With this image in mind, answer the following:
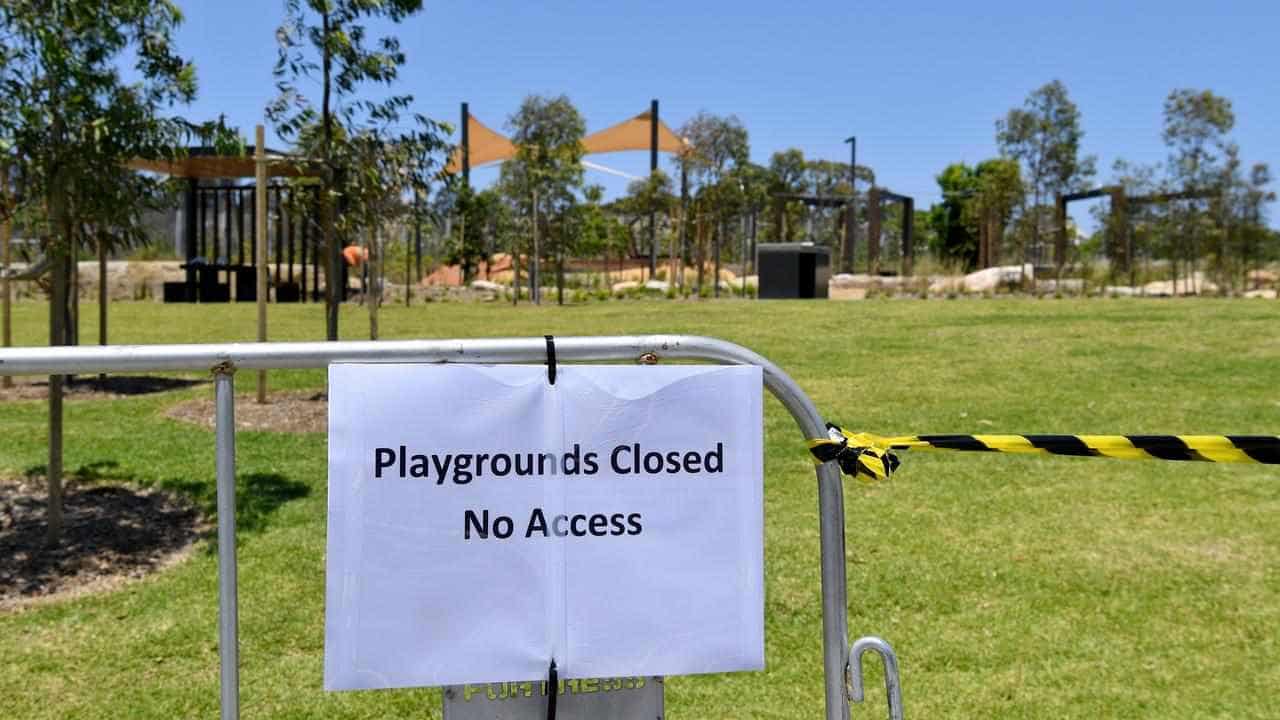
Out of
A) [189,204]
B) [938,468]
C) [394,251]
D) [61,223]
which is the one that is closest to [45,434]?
[61,223]

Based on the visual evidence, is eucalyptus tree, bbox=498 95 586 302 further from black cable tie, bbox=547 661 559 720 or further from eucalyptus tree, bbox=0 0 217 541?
black cable tie, bbox=547 661 559 720

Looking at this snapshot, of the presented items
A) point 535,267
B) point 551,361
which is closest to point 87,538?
point 551,361

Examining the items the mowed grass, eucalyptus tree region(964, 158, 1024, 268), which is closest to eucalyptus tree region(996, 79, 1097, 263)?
eucalyptus tree region(964, 158, 1024, 268)

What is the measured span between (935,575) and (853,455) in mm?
2929

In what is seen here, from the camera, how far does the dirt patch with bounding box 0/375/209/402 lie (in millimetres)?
10477

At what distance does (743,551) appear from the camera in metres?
2.37

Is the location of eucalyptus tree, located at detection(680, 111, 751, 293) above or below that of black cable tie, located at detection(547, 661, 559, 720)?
above

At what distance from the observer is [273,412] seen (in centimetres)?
924

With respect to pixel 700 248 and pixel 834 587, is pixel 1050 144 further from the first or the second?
pixel 834 587

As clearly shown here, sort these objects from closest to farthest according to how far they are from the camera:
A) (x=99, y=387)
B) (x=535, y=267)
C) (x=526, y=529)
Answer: (x=526, y=529) < (x=99, y=387) < (x=535, y=267)

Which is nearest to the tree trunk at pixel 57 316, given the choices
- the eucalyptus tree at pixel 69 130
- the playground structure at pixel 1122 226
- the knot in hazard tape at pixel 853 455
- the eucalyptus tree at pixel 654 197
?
the eucalyptus tree at pixel 69 130

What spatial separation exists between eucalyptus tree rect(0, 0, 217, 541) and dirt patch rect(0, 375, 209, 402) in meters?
4.63

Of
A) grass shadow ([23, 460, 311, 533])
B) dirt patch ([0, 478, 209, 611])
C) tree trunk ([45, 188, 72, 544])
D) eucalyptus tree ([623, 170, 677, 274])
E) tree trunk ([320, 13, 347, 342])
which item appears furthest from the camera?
eucalyptus tree ([623, 170, 677, 274])

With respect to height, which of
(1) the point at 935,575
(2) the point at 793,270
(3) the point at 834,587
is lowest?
(1) the point at 935,575
